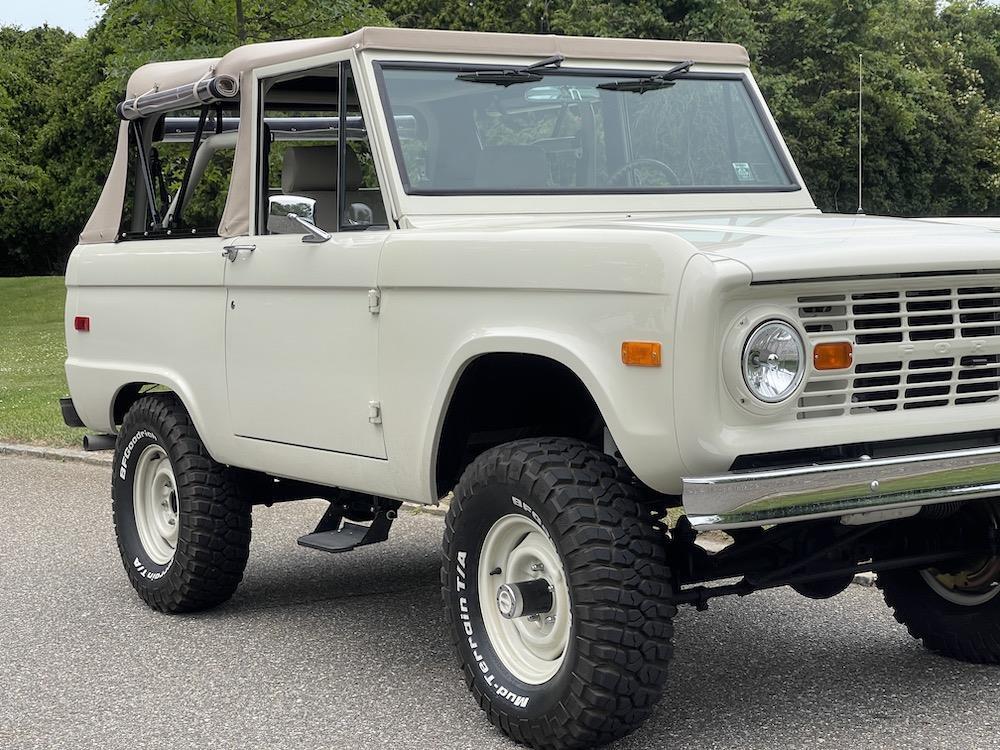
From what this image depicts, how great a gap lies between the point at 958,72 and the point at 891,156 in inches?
297

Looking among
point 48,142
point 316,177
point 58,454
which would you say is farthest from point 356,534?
point 48,142

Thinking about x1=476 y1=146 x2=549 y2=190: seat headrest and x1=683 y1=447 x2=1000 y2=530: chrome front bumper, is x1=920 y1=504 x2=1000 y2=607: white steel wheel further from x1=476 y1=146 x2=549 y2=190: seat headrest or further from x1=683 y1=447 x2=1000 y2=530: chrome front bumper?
x1=476 y1=146 x2=549 y2=190: seat headrest

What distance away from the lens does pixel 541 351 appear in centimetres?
437

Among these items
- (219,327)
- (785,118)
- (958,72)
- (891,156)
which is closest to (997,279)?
(219,327)

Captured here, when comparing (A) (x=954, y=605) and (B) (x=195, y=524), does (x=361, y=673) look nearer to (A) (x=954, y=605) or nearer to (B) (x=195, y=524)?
(B) (x=195, y=524)

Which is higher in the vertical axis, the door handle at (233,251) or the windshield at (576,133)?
the windshield at (576,133)

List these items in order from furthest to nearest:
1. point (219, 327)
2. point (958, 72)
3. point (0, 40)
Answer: point (958, 72)
point (0, 40)
point (219, 327)

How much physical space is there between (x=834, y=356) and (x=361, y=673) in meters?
2.31

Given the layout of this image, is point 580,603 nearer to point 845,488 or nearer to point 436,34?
point 845,488

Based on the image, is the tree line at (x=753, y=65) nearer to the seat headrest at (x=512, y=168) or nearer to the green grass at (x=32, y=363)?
the green grass at (x=32, y=363)

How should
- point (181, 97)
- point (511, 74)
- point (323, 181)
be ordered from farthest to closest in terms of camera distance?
point (181, 97) → point (323, 181) → point (511, 74)

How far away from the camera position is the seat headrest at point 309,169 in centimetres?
598

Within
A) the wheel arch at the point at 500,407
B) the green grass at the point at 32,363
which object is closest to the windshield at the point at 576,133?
the wheel arch at the point at 500,407

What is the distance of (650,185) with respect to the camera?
19.1ft
